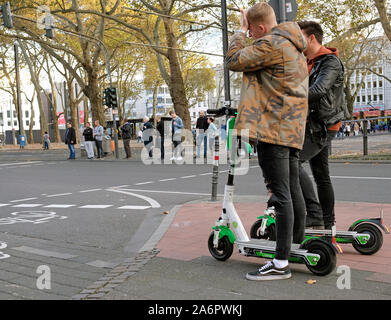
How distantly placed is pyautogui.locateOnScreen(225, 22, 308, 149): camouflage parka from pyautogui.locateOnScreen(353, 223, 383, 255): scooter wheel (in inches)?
46.2

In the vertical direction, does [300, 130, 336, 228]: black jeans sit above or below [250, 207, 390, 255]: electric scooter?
above

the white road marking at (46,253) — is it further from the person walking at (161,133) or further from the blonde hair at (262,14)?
the person walking at (161,133)

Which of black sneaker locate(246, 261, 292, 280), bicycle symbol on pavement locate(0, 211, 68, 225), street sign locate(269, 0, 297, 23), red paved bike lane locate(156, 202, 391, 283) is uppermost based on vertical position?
street sign locate(269, 0, 297, 23)

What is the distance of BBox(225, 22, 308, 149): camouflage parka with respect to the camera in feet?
11.7

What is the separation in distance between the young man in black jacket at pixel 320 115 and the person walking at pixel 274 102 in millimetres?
533

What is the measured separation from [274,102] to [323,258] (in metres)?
1.14

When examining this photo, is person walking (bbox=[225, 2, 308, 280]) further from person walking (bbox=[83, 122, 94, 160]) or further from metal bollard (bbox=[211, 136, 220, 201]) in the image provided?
person walking (bbox=[83, 122, 94, 160])

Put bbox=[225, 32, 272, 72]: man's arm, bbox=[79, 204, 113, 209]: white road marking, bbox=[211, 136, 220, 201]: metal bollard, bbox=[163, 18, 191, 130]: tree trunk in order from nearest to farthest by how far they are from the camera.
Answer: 1. bbox=[225, 32, 272, 72]: man's arm
2. bbox=[211, 136, 220, 201]: metal bollard
3. bbox=[79, 204, 113, 209]: white road marking
4. bbox=[163, 18, 191, 130]: tree trunk

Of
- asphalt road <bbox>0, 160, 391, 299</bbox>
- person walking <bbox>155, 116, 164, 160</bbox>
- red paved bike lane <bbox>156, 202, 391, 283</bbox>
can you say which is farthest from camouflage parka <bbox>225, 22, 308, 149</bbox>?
person walking <bbox>155, 116, 164, 160</bbox>

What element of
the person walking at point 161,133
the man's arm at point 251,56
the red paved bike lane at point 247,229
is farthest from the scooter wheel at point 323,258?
the person walking at point 161,133

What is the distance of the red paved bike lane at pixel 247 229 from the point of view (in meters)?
4.08
